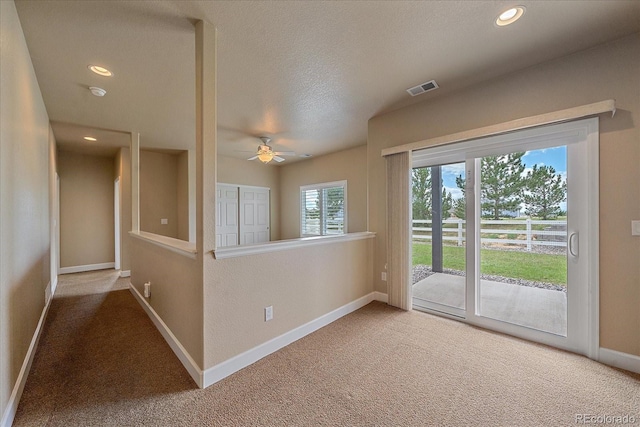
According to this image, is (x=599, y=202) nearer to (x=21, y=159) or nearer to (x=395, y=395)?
(x=395, y=395)

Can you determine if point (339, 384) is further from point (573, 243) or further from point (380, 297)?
point (573, 243)

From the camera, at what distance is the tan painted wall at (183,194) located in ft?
17.2

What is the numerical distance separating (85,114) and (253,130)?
2.16 metres

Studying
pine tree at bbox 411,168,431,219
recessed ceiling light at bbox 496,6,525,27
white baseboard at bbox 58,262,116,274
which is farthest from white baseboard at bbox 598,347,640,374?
white baseboard at bbox 58,262,116,274

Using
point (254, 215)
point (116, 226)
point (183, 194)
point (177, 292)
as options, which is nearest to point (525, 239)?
point (177, 292)

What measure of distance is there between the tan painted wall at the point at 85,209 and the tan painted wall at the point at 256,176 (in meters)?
2.46

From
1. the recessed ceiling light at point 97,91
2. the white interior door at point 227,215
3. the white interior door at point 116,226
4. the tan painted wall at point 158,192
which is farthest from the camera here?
the white interior door at point 227,215

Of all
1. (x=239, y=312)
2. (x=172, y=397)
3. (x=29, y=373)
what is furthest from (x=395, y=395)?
(x=29, y=373)

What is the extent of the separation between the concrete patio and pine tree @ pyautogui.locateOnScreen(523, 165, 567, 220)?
0.77 m

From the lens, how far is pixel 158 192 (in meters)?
5.39

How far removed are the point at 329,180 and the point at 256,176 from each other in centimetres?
202

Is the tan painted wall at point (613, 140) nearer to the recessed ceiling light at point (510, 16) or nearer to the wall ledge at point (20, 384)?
the recessed ceiling light at point (510, 16)

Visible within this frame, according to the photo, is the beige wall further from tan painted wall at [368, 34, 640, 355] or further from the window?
the window

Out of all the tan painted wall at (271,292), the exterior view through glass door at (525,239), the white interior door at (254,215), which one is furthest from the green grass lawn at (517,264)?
the white interior door at (254,215)
